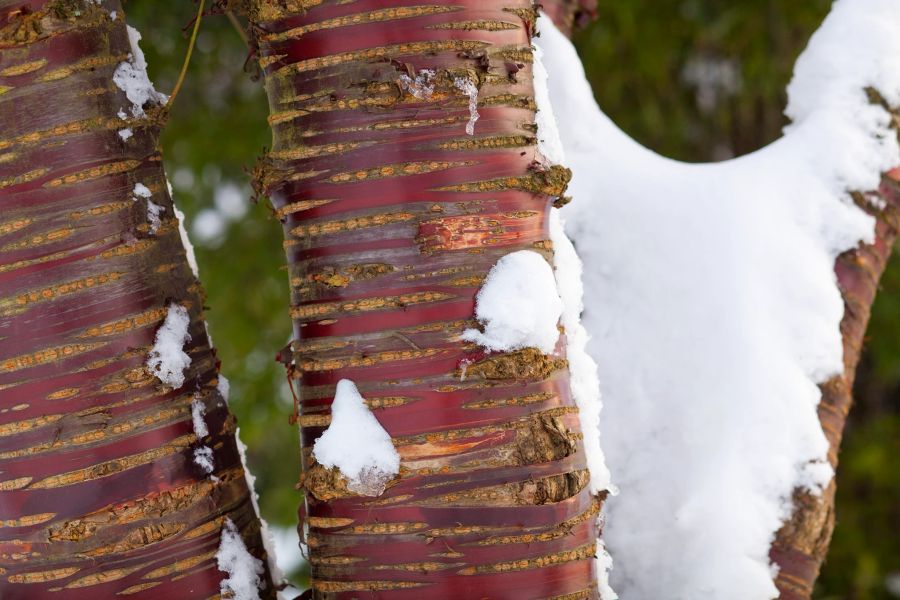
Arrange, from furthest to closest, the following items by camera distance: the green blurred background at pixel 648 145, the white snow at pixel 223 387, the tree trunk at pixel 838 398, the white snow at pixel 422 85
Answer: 1. the green blurred background at pixel 648 145
2. the tree trunk at pixel 838 398
3. the white snow at pixel 223 387
4. the white snow at pixel 422 85

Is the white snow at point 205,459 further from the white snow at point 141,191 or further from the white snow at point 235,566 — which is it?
the white snow at point 141,191

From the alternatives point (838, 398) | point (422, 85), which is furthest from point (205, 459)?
point (838, 398)

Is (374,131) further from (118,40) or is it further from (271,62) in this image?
(118,40)

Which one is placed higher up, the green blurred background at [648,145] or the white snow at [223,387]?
the green blurred background at [648,145]

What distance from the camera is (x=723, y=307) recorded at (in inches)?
39.8

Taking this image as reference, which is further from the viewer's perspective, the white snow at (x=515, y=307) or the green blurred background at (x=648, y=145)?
the green blurred background at (x=648, y=145)

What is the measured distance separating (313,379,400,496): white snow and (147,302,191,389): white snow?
16cm

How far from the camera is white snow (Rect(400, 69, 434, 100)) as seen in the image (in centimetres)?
67

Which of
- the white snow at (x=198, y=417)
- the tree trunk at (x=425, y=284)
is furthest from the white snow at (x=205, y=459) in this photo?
the tree trunk at (x=425, y=284)

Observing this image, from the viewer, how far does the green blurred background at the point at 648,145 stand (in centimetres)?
241

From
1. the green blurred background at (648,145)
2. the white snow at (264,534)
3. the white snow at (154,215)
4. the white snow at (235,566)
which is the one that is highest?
the green blurred background at (648,145)

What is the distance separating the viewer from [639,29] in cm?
235

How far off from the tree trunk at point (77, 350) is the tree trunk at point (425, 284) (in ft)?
0.48

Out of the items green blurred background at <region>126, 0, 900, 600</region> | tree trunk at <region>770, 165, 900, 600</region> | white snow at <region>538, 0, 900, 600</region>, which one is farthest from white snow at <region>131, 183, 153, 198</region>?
green blurred background at <region>126, 0, 900, 600</region>
